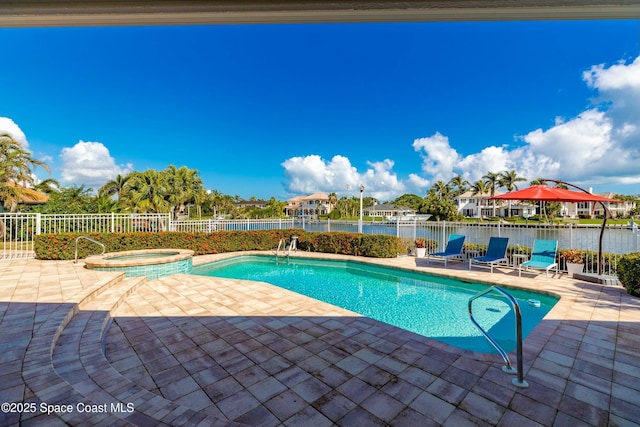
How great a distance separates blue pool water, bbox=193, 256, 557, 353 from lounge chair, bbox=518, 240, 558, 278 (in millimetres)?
1168

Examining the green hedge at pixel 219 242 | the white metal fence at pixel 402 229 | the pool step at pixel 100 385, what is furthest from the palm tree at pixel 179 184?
the pool step at pixel 100 385

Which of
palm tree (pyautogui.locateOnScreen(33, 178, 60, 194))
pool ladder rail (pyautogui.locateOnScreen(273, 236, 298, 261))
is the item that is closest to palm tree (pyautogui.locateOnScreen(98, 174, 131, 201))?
palm tree (pyautogui.locateOnScreen(33, 178, 60, 194))

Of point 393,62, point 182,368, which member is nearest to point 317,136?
point 393,62

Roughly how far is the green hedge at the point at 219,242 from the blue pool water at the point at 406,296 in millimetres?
1010

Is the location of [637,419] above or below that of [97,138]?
below

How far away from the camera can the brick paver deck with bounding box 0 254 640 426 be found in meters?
2.13

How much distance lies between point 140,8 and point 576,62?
17.5 metres

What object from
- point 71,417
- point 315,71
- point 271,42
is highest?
point 315,71

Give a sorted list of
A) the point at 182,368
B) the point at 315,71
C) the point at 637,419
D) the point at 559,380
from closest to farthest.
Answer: the point at 637,419, the point at 559,380, the point at 182,368, the point at 315,71

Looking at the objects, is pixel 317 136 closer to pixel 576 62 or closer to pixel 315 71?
pixel 315 71

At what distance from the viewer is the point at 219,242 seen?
1092cm

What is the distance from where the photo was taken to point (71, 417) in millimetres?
1928

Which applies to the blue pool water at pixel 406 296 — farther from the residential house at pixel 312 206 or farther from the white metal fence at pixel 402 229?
the residential house at pixel 312 206

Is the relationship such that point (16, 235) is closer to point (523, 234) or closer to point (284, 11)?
point (284, 11)
